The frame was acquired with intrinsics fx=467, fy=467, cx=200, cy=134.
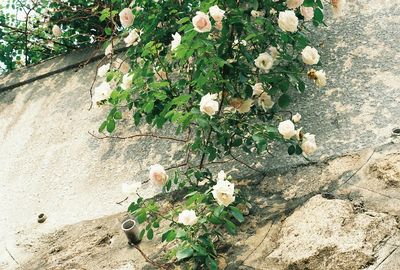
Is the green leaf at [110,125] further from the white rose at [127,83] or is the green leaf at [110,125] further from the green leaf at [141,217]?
the green leaf at [141,217]

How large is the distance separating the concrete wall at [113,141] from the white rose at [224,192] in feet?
2.17

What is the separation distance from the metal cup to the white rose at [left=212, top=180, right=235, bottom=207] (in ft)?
2.12

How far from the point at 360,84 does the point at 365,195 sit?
1.01m

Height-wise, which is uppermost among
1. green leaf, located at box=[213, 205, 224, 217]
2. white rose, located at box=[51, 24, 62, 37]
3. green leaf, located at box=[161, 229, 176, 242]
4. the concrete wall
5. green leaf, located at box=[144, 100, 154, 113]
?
green leaf, located at box=[144, 100, 154, 113]

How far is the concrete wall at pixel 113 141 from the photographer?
9.23 feet

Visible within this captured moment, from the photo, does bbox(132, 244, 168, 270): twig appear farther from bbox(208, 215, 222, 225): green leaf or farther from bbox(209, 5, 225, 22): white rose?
bbox(209, 5, 225, 22): white rose

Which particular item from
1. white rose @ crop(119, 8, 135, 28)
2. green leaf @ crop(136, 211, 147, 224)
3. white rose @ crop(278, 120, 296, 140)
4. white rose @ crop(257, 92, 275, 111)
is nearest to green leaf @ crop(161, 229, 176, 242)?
green leaf @ crop(136, 211, 147, 224)

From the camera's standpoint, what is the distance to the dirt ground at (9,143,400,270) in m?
1.99

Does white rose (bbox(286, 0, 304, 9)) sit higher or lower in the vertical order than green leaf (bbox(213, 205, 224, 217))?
higher

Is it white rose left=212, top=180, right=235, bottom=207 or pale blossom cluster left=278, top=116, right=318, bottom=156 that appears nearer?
white rose left=212, top=180, right=235, bottom=207

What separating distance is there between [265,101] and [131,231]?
3.52ft

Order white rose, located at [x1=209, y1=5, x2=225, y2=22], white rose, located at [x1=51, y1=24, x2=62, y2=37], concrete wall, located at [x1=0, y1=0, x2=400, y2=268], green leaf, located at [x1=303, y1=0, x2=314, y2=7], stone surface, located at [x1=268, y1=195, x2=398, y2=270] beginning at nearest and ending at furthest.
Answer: stone surface, located at [x1=268, y1=195, x2=398, y2=270] → white rose, located at [x1=209, y1=5, x2=225, y2=22] → green leaf, located at [x1=303, y1=0, x2=314, y2=7] → concrete wall, located at [x1=0, y1=0, x2=400, y2=268] → white rose, located at [x1=51, y1=24, x2=62, y2=37]

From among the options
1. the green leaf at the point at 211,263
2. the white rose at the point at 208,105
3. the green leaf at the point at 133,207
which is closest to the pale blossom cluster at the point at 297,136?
the white rose at the point at 208,105

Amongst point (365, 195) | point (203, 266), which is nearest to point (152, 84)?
point (203, 266)
